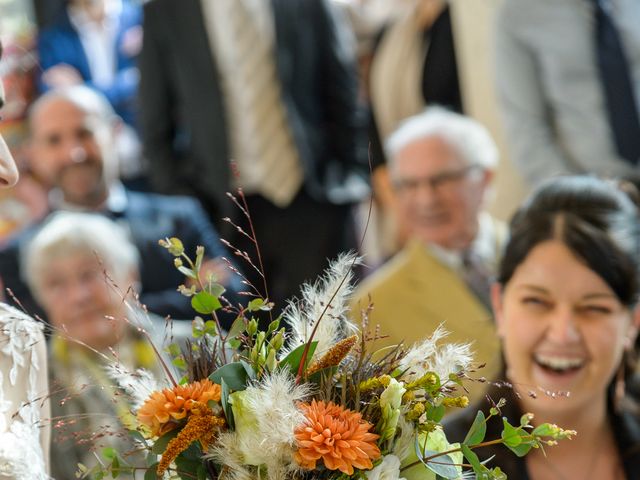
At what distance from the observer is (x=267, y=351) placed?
5.75 ft

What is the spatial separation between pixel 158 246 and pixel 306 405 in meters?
3.12

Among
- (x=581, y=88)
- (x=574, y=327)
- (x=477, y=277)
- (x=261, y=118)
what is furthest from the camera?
(x=261, y=118)

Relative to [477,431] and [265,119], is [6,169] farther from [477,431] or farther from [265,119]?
[265,119]

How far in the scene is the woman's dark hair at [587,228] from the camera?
2.90 metres

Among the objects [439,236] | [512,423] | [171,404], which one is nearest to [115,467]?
[171,404]

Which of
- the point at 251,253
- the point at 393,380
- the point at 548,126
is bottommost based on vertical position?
the point at 251,253

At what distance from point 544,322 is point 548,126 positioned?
7.22ft

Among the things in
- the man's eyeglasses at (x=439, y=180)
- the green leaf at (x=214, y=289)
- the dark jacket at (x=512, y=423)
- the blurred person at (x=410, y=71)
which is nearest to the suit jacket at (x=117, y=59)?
the blurred person at (x=410, y=71)

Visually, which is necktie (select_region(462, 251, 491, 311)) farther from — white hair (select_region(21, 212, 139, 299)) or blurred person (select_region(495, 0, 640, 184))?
white hair (select_region(21, 212, 139, 299))

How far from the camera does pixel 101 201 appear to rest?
4.96 metres

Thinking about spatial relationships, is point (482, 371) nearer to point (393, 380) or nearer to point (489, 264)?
point (489, 264)

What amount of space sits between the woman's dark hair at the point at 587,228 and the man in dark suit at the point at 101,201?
5.27 ft

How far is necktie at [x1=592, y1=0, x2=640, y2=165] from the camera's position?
479 centimetres

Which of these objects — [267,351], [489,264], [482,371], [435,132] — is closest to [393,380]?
[267,351]
